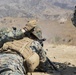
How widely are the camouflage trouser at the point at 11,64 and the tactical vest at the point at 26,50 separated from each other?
0.76 feet

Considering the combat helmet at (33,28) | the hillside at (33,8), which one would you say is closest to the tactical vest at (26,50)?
the combat helmet at (33,28)

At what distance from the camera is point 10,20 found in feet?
166

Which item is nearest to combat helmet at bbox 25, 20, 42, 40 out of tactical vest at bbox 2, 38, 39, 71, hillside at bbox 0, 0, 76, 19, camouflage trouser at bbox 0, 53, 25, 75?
tactical vest at bbox 2, 38, 39, 71

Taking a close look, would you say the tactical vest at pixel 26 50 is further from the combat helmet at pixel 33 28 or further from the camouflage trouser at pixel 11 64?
the combat helmet at pixel 33 28

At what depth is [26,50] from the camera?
8.77 metres

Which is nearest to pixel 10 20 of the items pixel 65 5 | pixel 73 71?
pixel 73 71

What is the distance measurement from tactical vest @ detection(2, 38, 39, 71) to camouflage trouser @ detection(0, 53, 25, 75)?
232 millimetres

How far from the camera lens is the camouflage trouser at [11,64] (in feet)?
24.3

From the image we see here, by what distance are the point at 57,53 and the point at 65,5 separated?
8794 centimetres

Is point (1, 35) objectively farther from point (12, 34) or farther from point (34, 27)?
point (34, 27)

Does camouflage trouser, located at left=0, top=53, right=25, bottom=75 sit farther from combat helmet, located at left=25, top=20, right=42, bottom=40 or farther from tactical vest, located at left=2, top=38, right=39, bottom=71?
combat helmet, located at left=25, top=20, right=42, bottom=40

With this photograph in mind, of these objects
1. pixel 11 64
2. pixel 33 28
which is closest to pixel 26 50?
pixel 33 28

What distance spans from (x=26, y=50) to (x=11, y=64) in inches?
43.0

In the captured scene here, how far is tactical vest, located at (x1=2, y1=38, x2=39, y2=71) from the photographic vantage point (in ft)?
28.3
